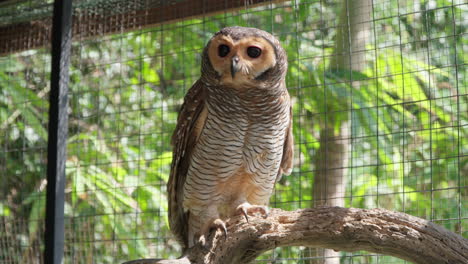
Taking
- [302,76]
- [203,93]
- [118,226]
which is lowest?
[118,226]

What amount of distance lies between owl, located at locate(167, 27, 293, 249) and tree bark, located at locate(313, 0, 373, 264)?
0.39 metres

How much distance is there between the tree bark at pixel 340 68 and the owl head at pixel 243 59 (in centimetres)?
49

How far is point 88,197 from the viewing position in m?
3.97

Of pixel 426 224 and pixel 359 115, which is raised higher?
pixel 359 115

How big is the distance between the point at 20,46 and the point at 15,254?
1341 mm

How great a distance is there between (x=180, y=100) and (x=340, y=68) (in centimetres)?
154

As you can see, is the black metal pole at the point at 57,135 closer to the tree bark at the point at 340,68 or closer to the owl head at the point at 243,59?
the owl head at the point at 243,59

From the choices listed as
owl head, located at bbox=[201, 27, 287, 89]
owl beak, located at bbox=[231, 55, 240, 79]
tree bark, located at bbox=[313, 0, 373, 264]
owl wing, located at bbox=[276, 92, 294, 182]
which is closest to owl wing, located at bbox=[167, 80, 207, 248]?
owl head, located at bbox=[201, 27, 287, 89]

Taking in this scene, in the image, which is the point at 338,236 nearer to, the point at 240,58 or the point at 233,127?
the point at 233,127

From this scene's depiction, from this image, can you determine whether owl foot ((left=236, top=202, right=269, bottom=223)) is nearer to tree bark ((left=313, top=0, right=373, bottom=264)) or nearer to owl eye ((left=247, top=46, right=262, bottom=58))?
tree bark ((left=313, top=0, right=373, bottom=264))

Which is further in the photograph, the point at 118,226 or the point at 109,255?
the point at 109,255

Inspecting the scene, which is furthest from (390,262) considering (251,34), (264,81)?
(251,34)

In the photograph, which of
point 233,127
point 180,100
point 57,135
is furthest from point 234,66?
point 180,100

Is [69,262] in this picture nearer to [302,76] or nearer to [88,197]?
[88,197]
